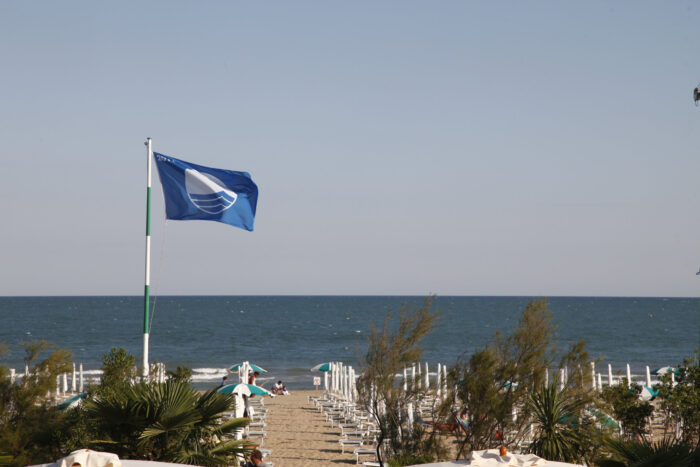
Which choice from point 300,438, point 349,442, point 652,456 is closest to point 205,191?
point 349,442

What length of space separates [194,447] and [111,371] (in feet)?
10.1

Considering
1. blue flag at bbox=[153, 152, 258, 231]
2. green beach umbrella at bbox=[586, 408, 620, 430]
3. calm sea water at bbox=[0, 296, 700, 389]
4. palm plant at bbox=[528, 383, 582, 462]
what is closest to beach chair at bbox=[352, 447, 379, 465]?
green beach umbrella at bbox=[586, 408, 620, 430]

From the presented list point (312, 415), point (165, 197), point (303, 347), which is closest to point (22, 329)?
point (303, 347)

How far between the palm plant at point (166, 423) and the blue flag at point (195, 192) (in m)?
4.28

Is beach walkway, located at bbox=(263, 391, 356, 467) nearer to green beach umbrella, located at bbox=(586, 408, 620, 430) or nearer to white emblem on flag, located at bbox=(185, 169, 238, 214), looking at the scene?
green beach umbrella, located at bbox=(586, 408, 620, 430)

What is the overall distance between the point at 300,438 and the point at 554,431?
31.0ft

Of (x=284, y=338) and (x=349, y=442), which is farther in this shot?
(x=284, y=338)

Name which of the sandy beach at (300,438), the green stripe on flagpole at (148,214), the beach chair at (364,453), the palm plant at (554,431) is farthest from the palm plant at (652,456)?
the sandy beach at (300,438)

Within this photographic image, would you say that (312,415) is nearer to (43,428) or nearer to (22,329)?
(43,428)

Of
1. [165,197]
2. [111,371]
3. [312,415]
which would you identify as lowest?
[312,415]

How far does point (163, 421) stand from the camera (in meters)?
9.01

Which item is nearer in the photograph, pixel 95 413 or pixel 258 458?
pixel 95 413

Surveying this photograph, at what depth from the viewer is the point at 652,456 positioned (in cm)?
686

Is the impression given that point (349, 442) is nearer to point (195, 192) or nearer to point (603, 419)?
point (603, 419)
